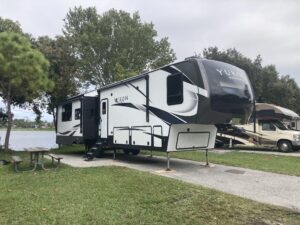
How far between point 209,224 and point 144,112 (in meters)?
6.96

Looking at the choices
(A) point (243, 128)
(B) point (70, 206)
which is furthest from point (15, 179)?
(A) point (243, 128)

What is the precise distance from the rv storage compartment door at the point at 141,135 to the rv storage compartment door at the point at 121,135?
42cm

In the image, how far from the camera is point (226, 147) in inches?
856

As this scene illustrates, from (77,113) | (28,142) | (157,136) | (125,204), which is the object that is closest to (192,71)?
(157,136)

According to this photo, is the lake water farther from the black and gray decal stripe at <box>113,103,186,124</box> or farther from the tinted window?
the tinted window

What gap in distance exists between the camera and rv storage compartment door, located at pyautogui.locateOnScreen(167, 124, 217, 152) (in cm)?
1078

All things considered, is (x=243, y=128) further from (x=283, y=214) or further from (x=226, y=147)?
(x=283, y=214)

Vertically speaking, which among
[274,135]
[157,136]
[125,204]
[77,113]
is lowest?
[125,204]

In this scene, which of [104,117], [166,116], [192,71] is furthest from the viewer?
[104,117]

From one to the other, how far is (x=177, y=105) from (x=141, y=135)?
220cm

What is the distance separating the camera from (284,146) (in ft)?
63.4

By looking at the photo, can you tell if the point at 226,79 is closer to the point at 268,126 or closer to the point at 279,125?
the point at 268,126

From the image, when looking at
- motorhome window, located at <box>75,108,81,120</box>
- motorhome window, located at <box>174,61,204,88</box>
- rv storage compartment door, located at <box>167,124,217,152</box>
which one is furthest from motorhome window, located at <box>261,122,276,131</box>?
motorhome window, located at <box>174,61,204,88</box>

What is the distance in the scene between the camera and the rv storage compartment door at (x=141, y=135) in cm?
1167
